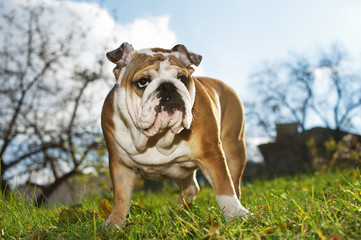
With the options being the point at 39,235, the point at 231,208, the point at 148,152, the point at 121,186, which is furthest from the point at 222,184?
the point at 39,235

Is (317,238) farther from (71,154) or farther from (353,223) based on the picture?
(71,154)

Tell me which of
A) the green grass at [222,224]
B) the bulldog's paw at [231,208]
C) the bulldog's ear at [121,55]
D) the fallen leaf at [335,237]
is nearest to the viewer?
the fallen leaf at [335,237]

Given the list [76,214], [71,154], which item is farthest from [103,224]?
[71,154]

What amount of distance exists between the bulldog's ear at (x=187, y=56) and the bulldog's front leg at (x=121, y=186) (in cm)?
115

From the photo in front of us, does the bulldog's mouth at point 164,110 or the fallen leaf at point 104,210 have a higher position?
the bulldog's mouth at point 164,110

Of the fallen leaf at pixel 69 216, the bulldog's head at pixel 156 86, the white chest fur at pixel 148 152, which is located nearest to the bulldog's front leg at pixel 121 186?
the white chest fur at pixel 148 152

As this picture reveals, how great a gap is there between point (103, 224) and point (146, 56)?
1.52 metres

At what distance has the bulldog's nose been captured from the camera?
2.59 metres

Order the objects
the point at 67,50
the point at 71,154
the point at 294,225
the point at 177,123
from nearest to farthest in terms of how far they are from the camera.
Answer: the point at 294,225 < the point at 177,123 < the point at 71,154 < the point at 67,50

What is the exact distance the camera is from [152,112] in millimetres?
2588

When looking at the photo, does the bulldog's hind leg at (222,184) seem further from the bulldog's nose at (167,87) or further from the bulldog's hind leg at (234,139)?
the bulldog's hind leg at (234,139)

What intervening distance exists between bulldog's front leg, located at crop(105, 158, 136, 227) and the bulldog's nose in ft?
3.31

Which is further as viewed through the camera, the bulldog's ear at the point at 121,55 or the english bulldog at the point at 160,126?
the bulldog's ear at the point at 121,55

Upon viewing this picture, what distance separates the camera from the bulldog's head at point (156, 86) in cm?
260
